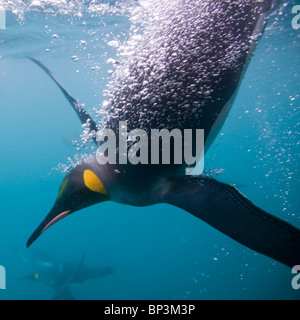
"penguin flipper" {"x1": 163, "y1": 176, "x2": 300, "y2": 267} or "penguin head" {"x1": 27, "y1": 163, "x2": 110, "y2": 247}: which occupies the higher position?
"penguin head" {"x1": 27, "y1": 163, "x2": 110, "y2": 247}

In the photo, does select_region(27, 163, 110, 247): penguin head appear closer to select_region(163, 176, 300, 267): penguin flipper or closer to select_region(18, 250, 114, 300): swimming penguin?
select_region(163, 176, 300, 267): penguin flipper

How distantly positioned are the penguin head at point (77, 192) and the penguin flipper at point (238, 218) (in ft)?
2.54

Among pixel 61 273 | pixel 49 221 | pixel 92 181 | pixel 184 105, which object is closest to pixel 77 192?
pixel 92 181

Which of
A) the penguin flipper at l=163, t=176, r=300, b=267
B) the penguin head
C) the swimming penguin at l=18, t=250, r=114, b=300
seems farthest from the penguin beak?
the swimming penguin at l=18, t=250, r=114, b=300

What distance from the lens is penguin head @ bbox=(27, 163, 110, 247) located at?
6.88 ft

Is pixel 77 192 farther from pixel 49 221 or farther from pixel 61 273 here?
pixel 61 273

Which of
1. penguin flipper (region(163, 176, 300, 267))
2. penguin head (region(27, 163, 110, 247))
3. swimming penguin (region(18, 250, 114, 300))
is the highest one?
penguin head (region(27, 163, 110, 247))

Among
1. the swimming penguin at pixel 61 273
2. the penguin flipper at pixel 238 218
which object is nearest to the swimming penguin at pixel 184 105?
the penguin flipper at pixel 238 218

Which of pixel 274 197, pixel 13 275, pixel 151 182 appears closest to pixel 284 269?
pixel 274 197

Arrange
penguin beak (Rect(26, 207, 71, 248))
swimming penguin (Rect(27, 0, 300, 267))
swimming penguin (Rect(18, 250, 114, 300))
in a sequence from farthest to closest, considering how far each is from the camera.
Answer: swimming penguin (Rect(18, 250, 114, 300)) → penguin beak (Rect(26, 207, 71, 248)) → swimming penguin (Rect(27, 0, 300, 267))

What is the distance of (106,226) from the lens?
16.3m

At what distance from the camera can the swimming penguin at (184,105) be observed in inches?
62.8

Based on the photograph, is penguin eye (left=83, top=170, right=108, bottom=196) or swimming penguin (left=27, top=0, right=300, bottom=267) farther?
penguin eye (left=83, top=170, right=108, bottom=196)

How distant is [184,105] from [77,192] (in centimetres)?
121
